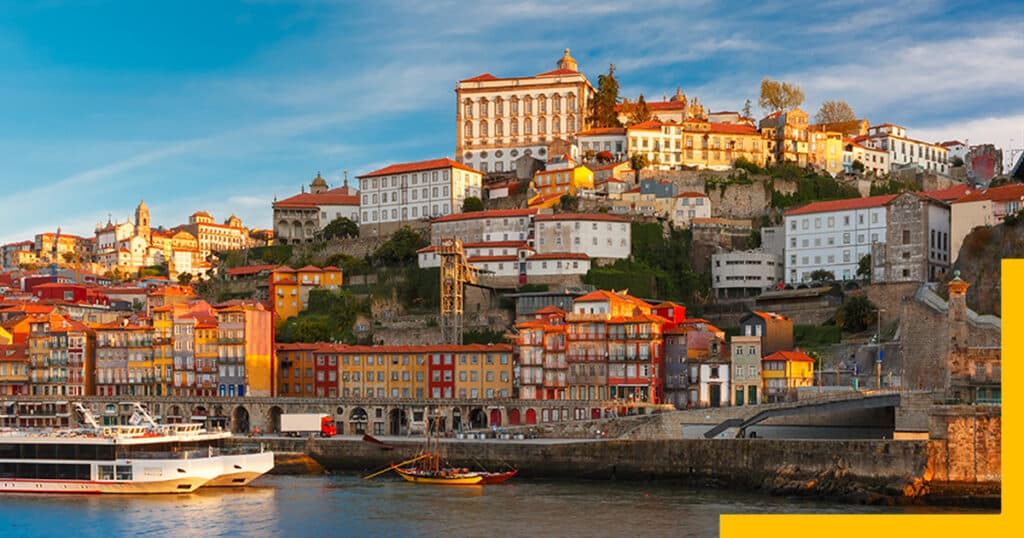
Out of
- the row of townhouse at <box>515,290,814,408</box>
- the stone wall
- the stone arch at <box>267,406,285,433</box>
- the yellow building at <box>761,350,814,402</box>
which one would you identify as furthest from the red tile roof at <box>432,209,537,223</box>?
the stone wall

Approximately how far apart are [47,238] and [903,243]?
112609mm

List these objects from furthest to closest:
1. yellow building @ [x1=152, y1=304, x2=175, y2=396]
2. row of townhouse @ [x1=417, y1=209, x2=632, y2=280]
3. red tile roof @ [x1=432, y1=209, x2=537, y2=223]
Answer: red tile roof @ [x1=432, y1=209, x2=537, y2=223]
row of townhouse @ [x1=417, y1=209, x2=632, y2=280]
yellow building @ [x1=152, y1=304, x2=175, y2=396]

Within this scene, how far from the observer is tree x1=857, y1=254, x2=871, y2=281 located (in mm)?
67438

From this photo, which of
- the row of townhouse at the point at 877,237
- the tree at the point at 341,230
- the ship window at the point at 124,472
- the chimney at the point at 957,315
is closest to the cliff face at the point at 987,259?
the row of townhouse at the point at 877,237

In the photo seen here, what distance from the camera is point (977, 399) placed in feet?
128

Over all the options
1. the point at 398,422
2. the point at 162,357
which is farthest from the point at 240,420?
the point at 398,422

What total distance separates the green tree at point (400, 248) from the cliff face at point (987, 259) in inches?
1385

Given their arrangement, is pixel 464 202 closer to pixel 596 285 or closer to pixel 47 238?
pixel 596 285

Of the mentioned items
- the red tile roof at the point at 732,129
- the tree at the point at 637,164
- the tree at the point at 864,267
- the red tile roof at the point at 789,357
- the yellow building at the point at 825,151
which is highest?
the red tile roof at the point at 732,129

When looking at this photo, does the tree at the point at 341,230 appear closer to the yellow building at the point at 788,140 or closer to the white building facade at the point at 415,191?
the white building facade at the point at 415,191

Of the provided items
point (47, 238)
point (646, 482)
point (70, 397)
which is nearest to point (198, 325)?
point (70, 397)

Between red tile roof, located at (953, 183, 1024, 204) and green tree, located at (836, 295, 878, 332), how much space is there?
8.14 m

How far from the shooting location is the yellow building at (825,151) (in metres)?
88.1

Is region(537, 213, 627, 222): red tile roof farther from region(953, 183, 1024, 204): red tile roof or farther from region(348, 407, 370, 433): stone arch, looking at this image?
region(348, 407, 370, 433): stone arch
